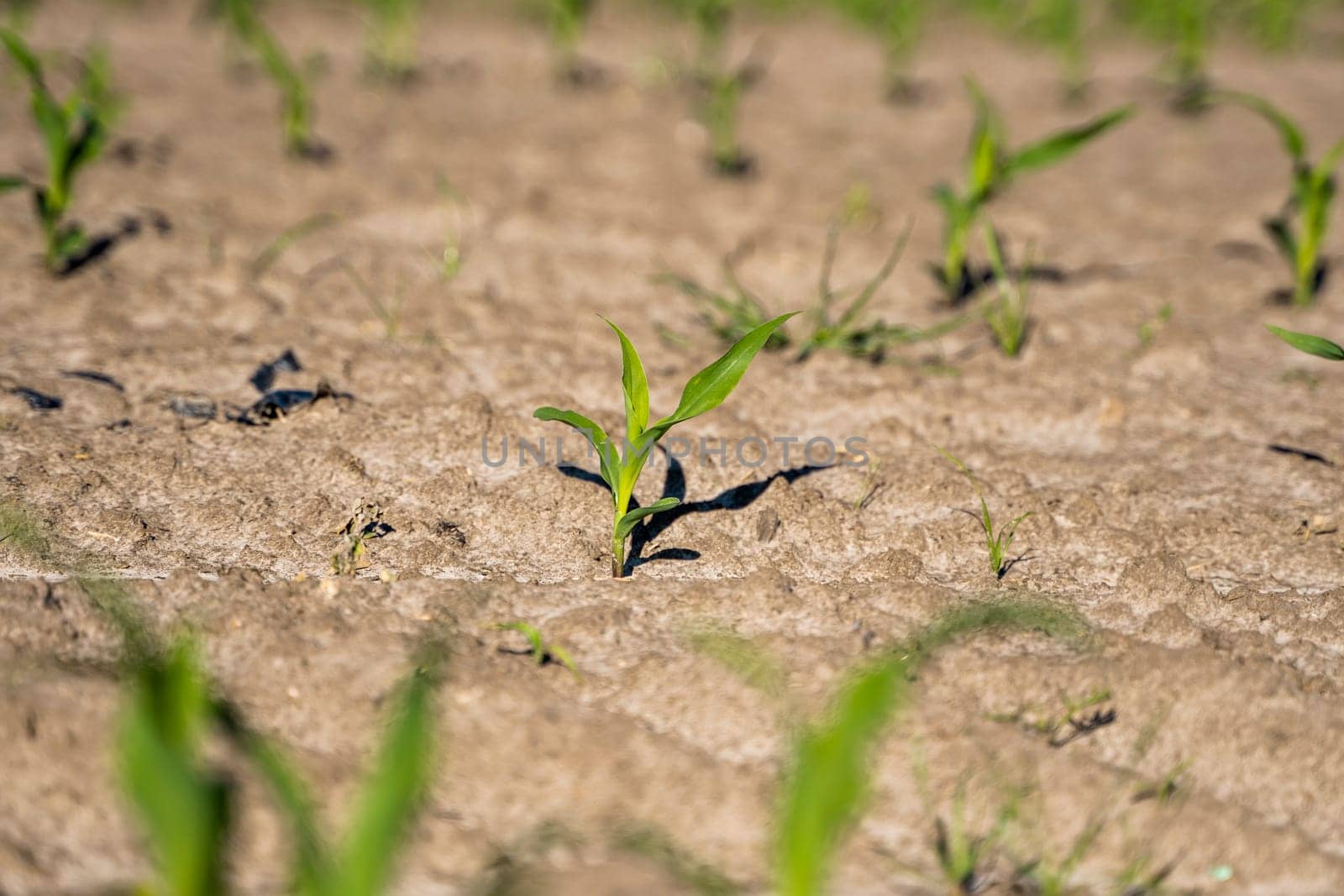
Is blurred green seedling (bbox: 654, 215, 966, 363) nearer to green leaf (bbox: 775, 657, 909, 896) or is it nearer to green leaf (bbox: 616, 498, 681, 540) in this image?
green leaf (bbox: 616, 498, 681, 540)

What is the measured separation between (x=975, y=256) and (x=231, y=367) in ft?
5.79

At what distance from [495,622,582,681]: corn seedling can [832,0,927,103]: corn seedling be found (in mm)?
2731

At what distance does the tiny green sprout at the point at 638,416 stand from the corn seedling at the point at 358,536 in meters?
0.35

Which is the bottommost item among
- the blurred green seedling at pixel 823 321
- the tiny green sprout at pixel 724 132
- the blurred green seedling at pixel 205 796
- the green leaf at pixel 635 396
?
the blurred green seedling at pixel 205 796

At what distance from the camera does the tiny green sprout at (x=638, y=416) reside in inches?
61.1

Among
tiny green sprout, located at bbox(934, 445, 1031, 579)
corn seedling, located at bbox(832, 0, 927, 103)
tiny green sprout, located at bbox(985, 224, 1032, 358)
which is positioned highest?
corn seedling, located at bbox(832, 0, 927, 103)

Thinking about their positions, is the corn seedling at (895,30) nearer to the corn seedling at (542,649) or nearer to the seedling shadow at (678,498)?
the seedling shadow at (678,498)

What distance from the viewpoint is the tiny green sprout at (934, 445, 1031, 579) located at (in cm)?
165

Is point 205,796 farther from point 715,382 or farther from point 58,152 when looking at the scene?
point 58,152

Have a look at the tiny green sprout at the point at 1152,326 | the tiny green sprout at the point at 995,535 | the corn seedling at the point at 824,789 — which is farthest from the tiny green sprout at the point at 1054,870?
the tiny green sprout at the point at 1152,326

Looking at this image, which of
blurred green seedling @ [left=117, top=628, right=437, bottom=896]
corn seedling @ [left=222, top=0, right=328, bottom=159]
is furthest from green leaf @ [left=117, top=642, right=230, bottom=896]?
corn seedling @ [left=222, top=0, right=328, bottom=159]

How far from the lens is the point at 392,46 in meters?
3.49

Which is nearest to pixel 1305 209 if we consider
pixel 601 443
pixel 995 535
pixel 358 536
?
pixel 995 535

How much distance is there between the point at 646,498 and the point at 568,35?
225 centimetres
